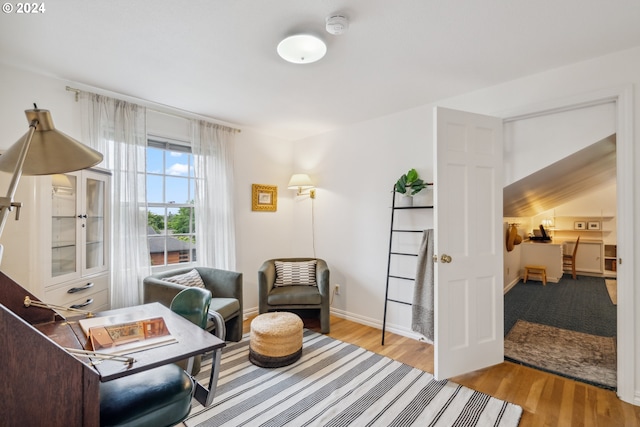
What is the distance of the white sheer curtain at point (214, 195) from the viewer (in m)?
3.39

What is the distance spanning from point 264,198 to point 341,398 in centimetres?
263

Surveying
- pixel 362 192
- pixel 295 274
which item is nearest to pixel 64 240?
pixel 295 274

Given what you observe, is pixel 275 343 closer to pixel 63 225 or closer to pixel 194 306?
pixel 194 306

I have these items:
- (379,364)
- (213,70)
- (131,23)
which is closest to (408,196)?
(379,364)

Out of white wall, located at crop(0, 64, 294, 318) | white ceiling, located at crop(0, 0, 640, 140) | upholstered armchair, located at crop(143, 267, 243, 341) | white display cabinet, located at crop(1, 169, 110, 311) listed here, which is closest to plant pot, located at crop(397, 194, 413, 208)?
white ceiling, located at crop(0, 0, 640, 140)

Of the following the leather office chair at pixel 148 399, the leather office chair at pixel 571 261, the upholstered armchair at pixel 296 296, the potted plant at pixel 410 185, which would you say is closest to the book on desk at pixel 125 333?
the leather office chair at pixel 148 399

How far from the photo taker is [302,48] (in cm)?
194

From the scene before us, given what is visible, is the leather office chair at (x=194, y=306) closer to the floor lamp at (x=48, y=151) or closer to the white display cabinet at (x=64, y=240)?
the floor lamp at (x=48, y=151)

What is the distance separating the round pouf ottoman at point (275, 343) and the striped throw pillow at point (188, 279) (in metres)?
0.82

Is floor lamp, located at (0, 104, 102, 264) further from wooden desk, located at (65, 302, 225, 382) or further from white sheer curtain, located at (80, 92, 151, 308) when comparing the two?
white sheer curtain, located at (80, 92, 151, 308)

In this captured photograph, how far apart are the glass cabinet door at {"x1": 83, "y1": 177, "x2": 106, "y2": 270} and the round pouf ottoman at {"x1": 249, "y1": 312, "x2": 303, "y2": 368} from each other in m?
1.45

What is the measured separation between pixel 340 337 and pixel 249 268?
58.7 inches

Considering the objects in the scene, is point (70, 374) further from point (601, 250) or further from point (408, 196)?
point (601, 250)

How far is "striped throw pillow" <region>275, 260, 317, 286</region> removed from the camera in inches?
140
